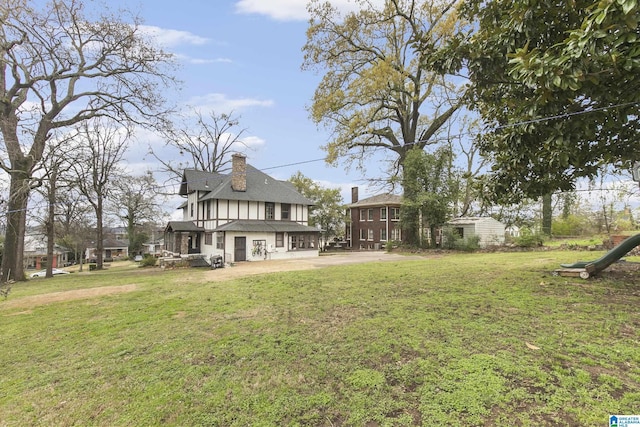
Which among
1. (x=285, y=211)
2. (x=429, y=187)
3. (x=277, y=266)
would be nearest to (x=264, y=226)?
(x=285, y=211)

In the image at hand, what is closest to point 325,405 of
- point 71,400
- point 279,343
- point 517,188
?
point 279,343

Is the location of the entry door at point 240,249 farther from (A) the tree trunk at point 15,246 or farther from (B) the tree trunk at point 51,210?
(A) the tree trunk at point 15,246

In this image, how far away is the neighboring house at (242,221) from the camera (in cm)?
2191

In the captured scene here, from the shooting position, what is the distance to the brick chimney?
23.3m

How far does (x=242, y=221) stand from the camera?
2292cm

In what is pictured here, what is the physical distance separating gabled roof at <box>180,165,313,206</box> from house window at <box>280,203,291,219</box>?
0.47 m

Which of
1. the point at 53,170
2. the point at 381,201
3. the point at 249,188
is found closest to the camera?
the point at 53,170

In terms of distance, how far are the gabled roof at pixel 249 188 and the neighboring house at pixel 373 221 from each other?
1011 centimetres

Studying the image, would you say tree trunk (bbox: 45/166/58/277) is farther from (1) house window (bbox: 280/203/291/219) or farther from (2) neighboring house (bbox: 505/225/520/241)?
(2) neighboring house (bbox: 505/225/520/241)

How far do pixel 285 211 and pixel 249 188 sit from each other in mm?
3538

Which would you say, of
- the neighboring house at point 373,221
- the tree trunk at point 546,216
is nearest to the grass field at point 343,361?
the tree trunk at point 546,216

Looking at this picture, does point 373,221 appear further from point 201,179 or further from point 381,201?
point 201,179

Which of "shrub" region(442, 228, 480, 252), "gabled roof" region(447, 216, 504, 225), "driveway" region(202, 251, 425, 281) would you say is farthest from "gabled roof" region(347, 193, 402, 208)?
"driveway" region(202, 251, 425, 281)

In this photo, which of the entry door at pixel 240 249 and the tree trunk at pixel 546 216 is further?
the tree trunk at pixel 546 216
